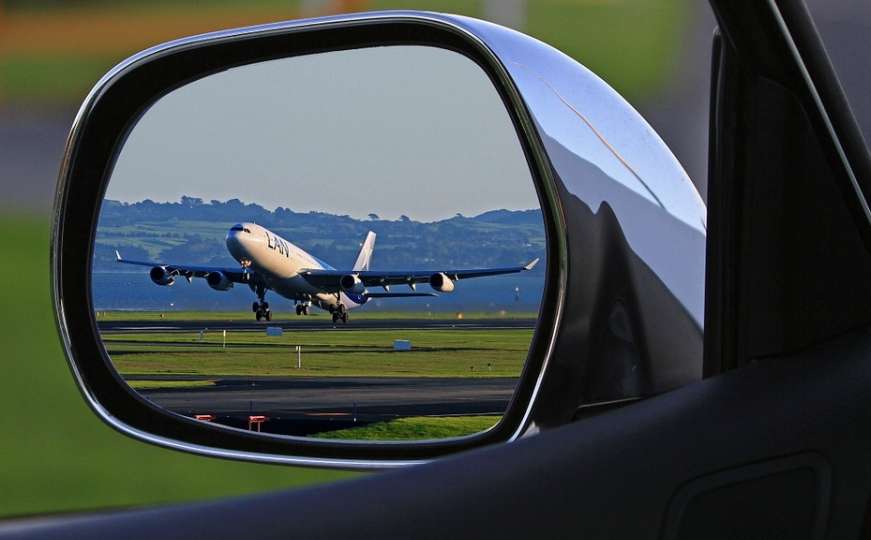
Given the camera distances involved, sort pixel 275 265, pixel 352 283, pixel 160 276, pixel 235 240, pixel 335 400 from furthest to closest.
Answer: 1. pixel 352 283
2. pixel 235 240
3. pixel 275 265
4. pixel 160 276
5. pixel 335 400

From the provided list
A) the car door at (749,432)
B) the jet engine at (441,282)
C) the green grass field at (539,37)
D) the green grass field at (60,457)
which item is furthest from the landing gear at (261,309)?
the car door at (749,432)

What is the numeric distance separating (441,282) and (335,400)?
122 inches

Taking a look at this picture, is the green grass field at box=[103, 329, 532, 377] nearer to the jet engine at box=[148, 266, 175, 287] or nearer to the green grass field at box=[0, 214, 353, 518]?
the jet engine at box=[148, 266, 175, 287]

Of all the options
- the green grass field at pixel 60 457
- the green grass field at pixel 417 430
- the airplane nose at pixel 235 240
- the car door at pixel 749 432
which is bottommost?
the green grass field at pixel 60 457

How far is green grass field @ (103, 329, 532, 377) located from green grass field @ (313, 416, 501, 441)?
82 millimetres

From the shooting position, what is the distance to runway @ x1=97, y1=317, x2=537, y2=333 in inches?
72.2

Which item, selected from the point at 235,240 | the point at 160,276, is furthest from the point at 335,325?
the point at 160,276

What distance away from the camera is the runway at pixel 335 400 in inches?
67.6

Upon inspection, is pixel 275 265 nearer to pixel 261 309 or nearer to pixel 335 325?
pixel 335 325

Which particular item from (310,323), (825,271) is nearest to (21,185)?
(310,323)

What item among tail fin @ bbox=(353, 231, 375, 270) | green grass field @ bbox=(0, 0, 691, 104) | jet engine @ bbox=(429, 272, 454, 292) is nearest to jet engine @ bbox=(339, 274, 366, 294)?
green grass field @ bbox=(0, 0, 691, 104)

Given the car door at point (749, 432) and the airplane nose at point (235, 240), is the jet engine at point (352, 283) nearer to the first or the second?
the airplane nose at point (235, 240)

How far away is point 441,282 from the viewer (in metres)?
2.56

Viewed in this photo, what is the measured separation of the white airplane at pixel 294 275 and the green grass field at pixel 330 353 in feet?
0.43
